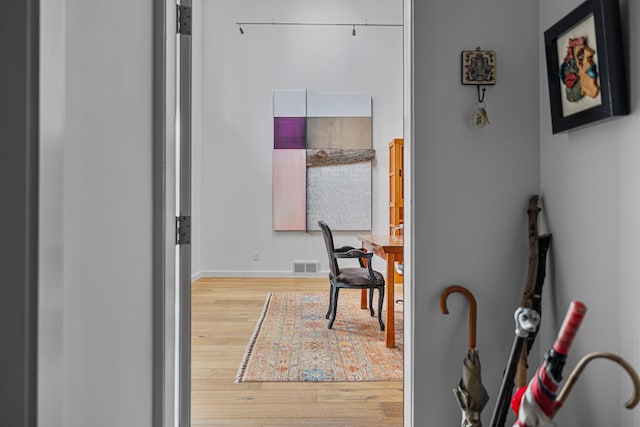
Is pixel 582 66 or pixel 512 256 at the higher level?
pixel 582 66

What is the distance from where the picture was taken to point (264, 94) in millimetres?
6516

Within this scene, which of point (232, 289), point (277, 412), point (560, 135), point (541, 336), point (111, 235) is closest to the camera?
point (111, 235)

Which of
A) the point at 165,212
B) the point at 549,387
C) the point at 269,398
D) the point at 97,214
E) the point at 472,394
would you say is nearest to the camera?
the point at 549,387

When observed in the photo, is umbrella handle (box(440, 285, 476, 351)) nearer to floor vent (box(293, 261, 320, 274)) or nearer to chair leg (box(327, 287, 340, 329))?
chair leg (box(327, 287, 340, 329))

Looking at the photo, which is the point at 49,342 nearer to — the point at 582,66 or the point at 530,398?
the point at 530,398

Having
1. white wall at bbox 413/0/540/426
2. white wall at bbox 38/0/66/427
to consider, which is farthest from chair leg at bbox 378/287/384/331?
white wall at bbox 38/0/66/427

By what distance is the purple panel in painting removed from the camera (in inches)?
256

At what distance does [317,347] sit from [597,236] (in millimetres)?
2412

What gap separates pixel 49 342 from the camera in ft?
2.93

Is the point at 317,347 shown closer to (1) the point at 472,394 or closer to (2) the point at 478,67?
(1) the point at 472,394

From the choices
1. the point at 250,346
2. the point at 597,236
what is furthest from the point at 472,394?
the point at 250,346
